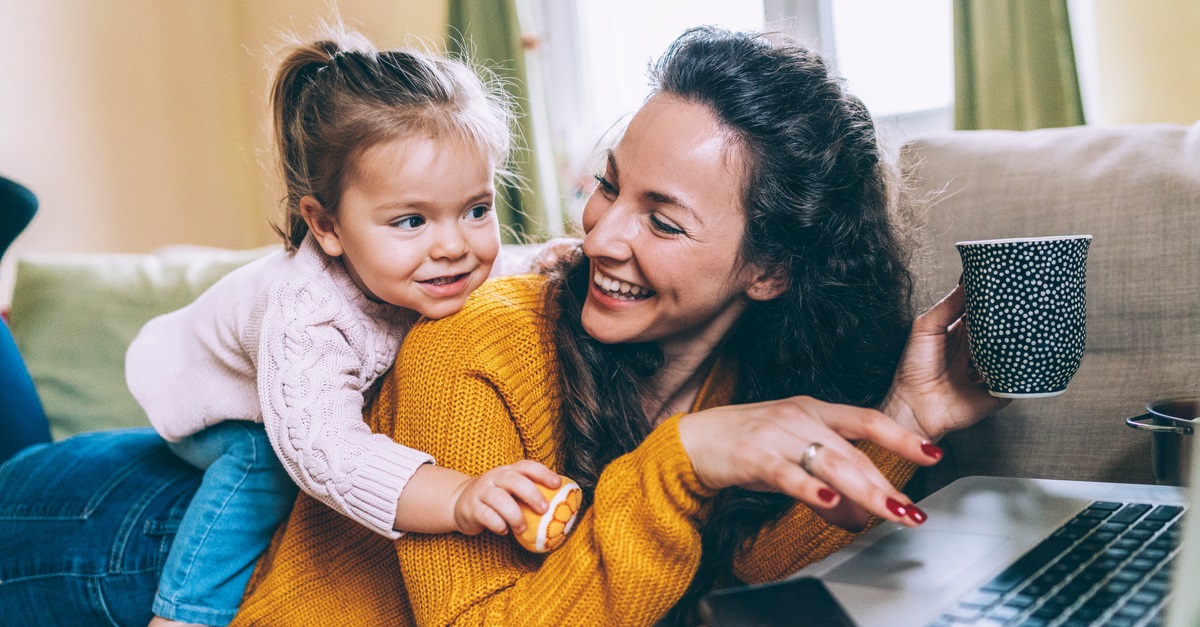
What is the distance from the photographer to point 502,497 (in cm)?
92

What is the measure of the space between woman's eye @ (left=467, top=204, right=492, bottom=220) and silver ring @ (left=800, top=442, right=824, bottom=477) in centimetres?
66

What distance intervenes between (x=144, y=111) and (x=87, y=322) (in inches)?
79.3

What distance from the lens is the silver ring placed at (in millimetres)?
799

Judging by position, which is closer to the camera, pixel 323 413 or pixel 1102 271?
pixel 323 413

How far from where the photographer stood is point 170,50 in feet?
12.8

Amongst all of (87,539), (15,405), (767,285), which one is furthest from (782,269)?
(15,405)

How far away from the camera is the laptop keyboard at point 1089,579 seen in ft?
2.04

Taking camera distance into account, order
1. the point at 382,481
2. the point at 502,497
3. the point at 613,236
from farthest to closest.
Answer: the point at 613,236, the point at 382,481, the point at 502,497

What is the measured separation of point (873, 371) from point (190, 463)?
1.11 m

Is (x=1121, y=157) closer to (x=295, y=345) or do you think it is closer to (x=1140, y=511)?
(x=1140, y=511)

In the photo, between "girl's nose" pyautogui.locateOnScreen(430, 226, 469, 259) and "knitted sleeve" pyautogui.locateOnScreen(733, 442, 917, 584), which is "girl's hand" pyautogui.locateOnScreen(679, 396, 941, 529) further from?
"girl's nose" pyautogui.locateOnScreen(430, 226, 469, 259)

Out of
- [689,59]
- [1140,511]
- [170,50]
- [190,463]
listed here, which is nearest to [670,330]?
[689,59]

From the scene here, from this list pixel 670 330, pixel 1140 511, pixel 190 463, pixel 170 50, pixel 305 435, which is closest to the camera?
pixel 1140 511

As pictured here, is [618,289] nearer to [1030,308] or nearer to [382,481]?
[382,481]
